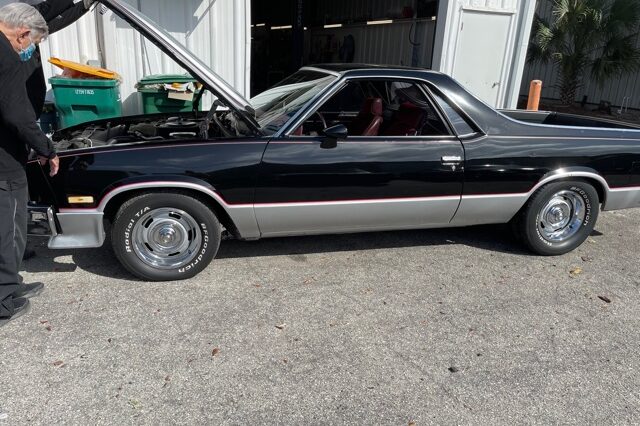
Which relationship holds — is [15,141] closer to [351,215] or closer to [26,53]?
[26,53]

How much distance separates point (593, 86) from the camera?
1520cm

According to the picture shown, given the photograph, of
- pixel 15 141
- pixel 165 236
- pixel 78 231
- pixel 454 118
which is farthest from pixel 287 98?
pixel 15 141

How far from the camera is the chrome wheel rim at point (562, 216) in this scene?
4.59 meters

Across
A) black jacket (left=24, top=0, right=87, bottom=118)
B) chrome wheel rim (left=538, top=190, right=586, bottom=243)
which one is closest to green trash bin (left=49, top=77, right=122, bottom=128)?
black jacket (left=24, top=0, right=87, bottom=118)

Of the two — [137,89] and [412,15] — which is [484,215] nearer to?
[137,89]

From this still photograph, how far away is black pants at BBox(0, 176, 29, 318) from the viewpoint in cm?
316

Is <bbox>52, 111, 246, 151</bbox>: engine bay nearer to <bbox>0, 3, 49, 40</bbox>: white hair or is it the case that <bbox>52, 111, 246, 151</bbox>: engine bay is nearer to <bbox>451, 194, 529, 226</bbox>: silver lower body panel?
<bbox>0, 3, 49, 40</bbox>: white hair

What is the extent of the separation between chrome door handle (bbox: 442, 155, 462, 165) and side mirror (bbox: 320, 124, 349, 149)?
835 millimetres

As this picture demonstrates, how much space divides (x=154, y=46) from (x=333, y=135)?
4822 millimetres

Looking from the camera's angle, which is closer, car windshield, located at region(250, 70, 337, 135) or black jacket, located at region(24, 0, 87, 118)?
black jacket, located at region(24, 0, 87, 118)

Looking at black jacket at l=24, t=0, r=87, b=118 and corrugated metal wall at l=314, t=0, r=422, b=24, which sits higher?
corrugated metal wall at l=314, t=0, r=422, b=24

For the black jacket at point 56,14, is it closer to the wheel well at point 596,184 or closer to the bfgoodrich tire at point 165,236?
the bfgoodrich tire at point 165,236

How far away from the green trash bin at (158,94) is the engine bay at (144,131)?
1958 millimetres

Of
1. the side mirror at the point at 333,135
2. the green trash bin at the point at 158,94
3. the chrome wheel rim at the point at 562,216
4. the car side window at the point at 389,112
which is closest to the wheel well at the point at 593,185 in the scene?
the chrome wheel rim at the point at 562,216
